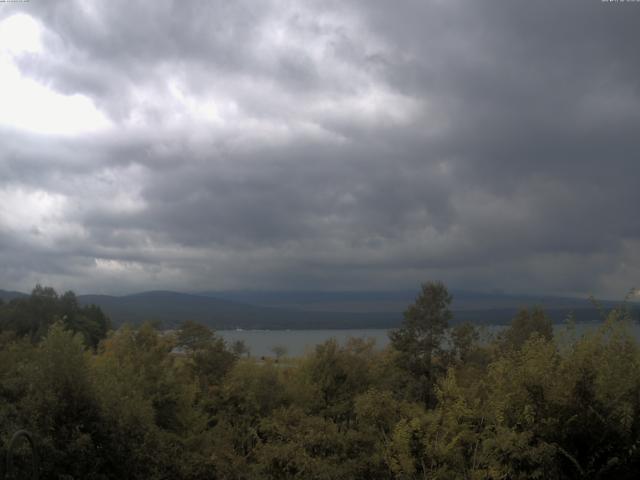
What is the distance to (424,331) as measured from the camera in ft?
122

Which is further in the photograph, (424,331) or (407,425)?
(424,331)

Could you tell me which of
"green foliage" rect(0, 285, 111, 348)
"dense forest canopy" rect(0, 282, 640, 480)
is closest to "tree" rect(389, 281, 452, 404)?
"dense forest canopy" rect(0, 282, 640, 480)

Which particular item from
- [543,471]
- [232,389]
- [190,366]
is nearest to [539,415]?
[543,471]

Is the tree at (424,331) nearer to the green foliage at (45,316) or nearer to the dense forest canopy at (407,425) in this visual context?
the dense forest canopy at (407,425)

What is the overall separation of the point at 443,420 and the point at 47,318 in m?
70.1

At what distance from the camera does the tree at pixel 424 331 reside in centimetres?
3625

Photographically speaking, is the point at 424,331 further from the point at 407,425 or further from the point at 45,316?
the point at 45,316

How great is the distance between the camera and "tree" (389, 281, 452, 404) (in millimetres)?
36250

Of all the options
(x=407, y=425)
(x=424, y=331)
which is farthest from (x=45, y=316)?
(x=407, y=425)

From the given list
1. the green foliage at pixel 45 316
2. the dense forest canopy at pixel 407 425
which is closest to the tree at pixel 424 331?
the dense forest canopy at pixel 407 425

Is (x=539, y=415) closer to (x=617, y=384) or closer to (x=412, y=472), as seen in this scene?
(x=617, y=384)

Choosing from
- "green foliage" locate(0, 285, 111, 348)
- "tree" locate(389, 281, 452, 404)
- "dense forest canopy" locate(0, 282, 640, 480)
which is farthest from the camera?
"green foliage" locate(0, 285, 111, 348)

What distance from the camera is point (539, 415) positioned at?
31.4ft

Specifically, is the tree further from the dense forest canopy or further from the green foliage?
the green foliage
